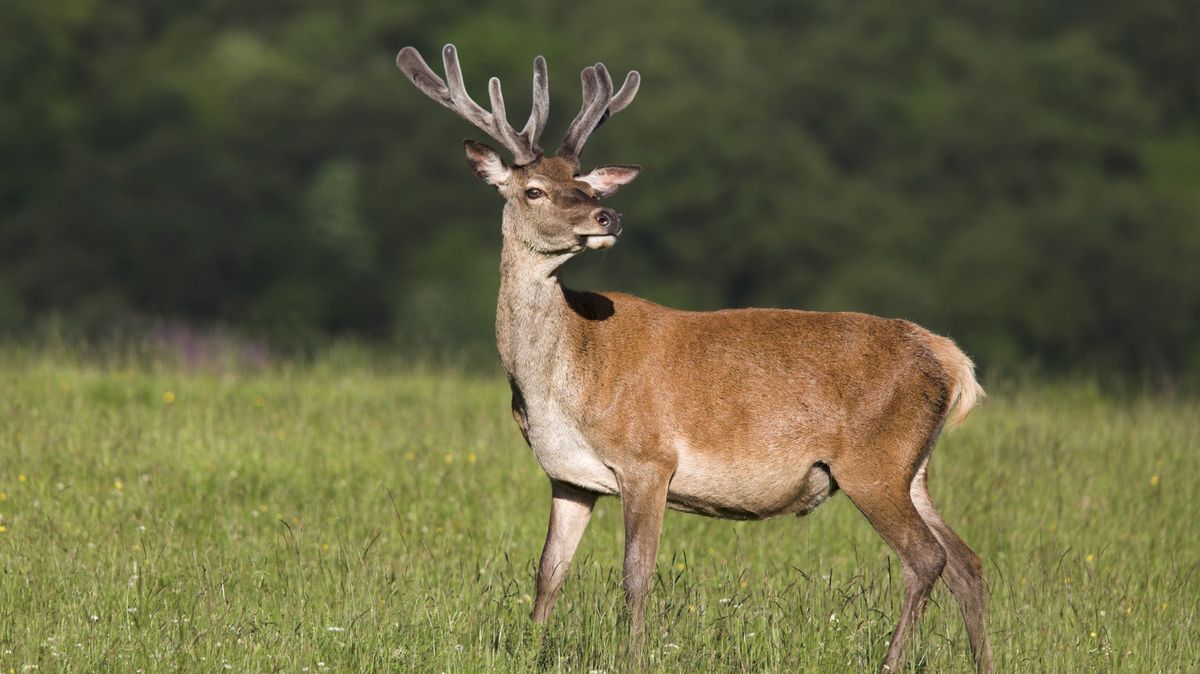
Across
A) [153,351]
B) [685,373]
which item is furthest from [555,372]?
[153,351]

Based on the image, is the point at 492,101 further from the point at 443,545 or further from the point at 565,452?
the point at 443,545

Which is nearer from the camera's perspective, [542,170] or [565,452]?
[565,452]

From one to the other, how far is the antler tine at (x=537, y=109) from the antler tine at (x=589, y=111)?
0.11m

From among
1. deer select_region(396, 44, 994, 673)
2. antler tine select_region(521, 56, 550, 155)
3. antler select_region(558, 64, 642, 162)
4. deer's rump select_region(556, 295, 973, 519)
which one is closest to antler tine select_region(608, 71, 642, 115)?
antler select_region(558, 64, 642, 162)

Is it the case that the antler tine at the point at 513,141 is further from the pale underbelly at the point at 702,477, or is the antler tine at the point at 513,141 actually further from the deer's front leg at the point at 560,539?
the deer's front leg at the point at 560,539

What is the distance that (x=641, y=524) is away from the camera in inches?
250

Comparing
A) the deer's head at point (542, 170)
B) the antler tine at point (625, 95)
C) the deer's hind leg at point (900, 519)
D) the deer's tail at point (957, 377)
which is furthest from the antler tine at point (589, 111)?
the deer's hind leg at point (900, 519)

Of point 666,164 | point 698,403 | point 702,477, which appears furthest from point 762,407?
point 666,164

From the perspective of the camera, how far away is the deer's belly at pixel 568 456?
256 inches

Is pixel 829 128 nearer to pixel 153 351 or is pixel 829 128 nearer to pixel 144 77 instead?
pixel 144 77

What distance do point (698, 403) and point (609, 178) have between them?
3.69 ft

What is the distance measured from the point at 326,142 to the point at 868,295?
17892 millimetres

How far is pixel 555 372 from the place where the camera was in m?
6.57

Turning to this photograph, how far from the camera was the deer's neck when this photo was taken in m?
6.59
